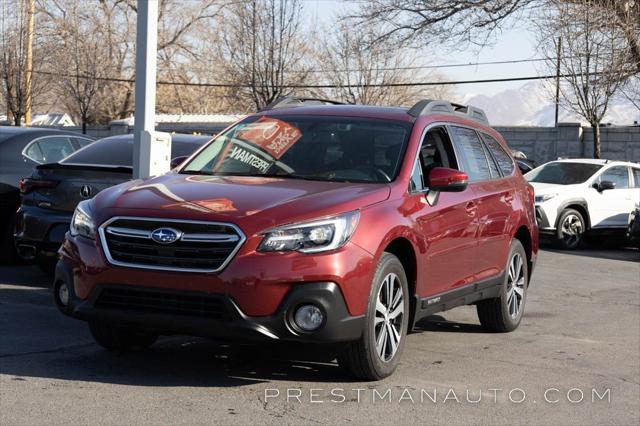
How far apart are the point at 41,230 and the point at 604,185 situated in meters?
11.9

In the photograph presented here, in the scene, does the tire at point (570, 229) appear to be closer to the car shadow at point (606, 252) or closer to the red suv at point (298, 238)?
the car shadow at point (606, 252)

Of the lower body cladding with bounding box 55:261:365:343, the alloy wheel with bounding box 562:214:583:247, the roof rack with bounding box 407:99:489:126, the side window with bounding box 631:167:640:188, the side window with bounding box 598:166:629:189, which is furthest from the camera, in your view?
the side window with bounding box 631:167:640:188

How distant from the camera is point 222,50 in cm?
5303

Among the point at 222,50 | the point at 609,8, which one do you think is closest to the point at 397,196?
the point at 609,8

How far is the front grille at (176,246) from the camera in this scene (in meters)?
5.59

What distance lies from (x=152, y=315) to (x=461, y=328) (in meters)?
3.75

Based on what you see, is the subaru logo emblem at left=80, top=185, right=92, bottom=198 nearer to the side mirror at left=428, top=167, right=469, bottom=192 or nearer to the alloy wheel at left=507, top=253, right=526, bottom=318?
the side mirror at left=428, top=167, right=469, bottom=192

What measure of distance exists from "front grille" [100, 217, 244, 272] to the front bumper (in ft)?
11.7

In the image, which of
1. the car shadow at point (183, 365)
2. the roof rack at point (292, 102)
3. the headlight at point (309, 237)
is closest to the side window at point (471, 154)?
the roof rack at point (292, 102)

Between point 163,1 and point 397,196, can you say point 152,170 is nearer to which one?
point 397,196

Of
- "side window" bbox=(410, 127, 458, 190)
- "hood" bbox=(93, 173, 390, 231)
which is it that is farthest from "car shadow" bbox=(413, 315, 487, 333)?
"hood" bbox=(93, 173, 390, 231)

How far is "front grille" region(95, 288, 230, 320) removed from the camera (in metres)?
5.59

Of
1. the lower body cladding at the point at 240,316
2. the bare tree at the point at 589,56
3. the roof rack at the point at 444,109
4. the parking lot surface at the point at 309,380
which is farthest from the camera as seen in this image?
the bare tree at the point at 589,56

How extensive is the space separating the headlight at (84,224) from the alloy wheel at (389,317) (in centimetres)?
180
